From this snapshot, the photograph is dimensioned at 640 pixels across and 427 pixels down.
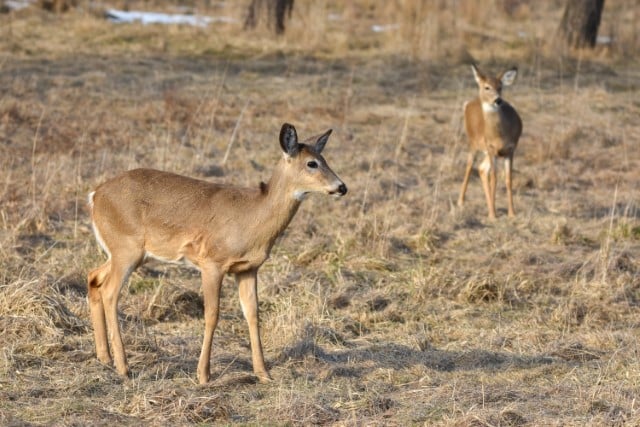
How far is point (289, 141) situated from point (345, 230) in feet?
13.7

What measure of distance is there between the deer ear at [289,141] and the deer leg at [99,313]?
1437mm

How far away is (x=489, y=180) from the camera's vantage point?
13.5 meters

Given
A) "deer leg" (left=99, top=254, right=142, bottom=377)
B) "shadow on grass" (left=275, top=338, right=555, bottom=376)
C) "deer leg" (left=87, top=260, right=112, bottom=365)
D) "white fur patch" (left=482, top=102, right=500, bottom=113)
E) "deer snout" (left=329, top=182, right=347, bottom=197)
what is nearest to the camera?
"deer snout" (left=329, top=182, right=347, bottom=197)

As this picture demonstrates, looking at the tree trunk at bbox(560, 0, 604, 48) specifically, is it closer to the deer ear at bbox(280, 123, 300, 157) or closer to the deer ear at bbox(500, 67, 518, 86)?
the deer ear at bbox(500, 67, 518, 86)

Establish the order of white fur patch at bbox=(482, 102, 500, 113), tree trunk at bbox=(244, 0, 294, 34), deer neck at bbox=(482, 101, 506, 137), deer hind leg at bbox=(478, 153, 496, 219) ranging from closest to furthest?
deer hind leg at bbox=(478, 153, 496, 219), deer neck at bbox=(482, 101, 506, 137), white fur patch at bbox=(482, 102, 500, 113), tree trunk at bbox=(244, 0, 294, 34)

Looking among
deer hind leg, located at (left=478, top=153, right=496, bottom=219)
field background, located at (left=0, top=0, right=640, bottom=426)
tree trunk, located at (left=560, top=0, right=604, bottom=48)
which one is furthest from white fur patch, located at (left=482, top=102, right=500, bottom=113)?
tree trunk, located at (left=560, top=0, right=604, bottom=48)

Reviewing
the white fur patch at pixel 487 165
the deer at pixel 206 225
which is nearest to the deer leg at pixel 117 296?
the deer at pixel 206 225

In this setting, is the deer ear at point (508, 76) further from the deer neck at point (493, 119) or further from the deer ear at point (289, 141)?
the deer ear at point (289, 141)

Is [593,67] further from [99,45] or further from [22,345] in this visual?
[22,345]

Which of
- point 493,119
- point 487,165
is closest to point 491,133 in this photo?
point 493,119

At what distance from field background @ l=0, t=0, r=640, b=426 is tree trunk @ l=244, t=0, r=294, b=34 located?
1.24 ft

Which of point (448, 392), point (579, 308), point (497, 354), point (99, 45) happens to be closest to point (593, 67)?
point (99, 45)

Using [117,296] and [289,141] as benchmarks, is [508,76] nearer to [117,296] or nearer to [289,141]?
[289,141]

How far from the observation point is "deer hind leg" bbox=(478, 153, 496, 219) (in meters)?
13.0
